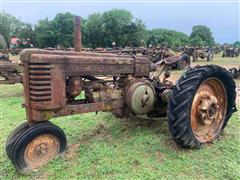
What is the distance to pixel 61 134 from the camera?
392 cm

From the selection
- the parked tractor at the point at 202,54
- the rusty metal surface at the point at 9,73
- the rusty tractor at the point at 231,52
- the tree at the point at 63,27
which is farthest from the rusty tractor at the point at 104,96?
the tree at the point at 63,27

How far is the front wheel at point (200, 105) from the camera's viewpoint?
12.8ft

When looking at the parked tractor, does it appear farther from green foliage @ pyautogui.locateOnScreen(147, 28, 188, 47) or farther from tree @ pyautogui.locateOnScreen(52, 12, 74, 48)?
tree @ pyautogui.locateOnScreen(52, 12, 74, 48)

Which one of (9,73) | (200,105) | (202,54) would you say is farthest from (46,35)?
(200,105)

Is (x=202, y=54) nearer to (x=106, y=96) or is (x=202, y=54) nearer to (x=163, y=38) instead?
(x=106, y=96)

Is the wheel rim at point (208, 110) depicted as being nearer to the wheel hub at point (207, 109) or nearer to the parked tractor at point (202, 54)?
the wheel hub at point (207, 109)

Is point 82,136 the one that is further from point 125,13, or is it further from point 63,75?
point 125,13

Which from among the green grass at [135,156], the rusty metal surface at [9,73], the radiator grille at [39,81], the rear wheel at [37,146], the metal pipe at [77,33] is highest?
the metal pipe at [77,33]

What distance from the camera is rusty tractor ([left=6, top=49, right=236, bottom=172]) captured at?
3.69 meters

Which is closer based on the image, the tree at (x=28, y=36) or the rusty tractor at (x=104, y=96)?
the rusty tractor at (x=104, y=96)

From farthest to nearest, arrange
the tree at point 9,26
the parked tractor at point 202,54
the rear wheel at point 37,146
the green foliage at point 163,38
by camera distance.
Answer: the tree at point 9,26, the green foliage at point 163,38, the parked tractor at point 202,54, the rear wheel at point 37,146

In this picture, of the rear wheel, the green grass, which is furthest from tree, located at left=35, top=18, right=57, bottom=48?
the rear wheel

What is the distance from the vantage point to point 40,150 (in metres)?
3.79

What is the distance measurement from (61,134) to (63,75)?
2.42 feet
